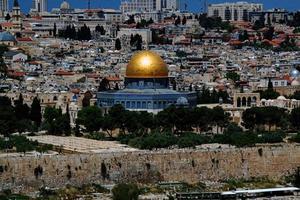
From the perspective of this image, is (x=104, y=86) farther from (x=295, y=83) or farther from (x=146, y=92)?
(x=295, y=83)

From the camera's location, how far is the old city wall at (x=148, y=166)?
33625 millimetres

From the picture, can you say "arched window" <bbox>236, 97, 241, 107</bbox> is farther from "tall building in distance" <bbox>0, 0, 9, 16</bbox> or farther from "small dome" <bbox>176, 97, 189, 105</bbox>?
"tall building in distance" <bbox>0, 0, 9, 16</bbox>

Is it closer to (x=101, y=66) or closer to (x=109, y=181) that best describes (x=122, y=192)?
(x=109, y=181)

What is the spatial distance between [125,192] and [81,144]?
729 centimetres

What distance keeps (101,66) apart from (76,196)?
44410 mm

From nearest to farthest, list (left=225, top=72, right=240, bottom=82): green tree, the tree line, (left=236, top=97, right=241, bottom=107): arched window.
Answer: (left=236, top=97, right=241, bottom=107): arched window < (left=225, top=72, right=240, bottom=82): green tree < the tree line

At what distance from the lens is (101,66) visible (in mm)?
76750

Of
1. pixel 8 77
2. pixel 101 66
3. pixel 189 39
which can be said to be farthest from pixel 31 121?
pixel 189 39

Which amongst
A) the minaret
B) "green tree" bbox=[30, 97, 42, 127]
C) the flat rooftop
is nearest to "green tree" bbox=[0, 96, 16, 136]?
the flat rooftop

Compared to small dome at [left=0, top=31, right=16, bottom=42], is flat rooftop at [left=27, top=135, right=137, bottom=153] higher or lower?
lower

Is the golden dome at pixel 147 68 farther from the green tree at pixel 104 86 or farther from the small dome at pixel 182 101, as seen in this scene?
the green tree at pixel 104 86

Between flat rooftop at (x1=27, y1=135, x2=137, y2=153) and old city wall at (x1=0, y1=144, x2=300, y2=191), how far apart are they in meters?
1.05

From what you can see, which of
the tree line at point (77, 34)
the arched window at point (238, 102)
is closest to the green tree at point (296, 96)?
the arched window at point (238, 102)

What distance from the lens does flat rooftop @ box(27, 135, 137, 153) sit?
36.1m
